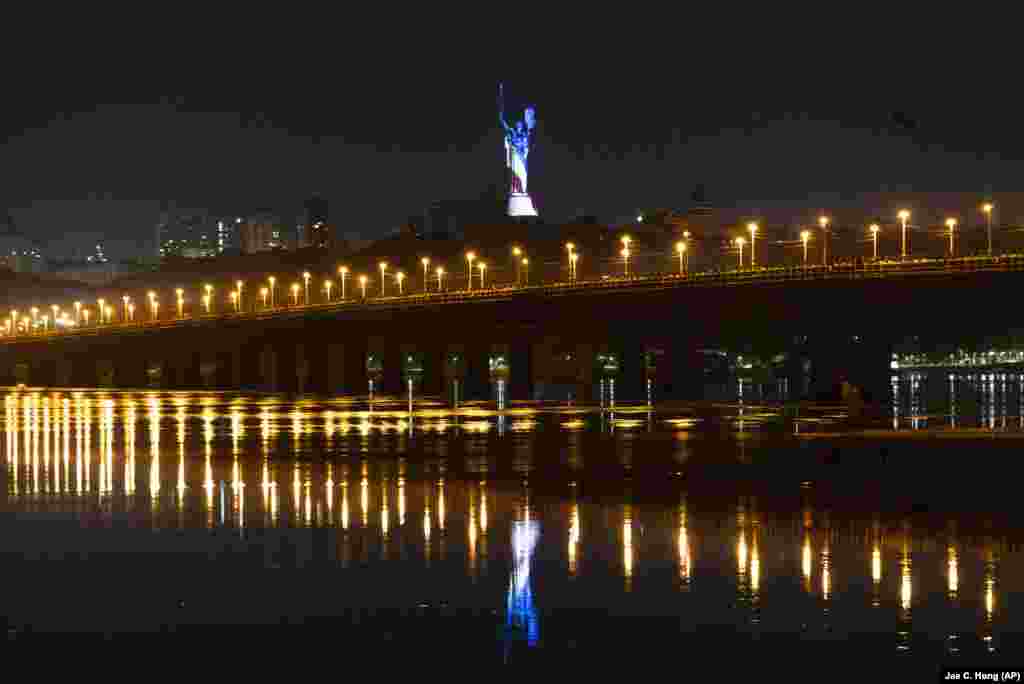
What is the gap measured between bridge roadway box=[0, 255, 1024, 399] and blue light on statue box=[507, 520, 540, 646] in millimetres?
69031

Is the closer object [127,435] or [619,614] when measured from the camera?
[619,614]

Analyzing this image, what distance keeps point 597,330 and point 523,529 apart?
10065 cm

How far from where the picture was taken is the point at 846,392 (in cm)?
6481

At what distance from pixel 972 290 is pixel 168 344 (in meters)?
110

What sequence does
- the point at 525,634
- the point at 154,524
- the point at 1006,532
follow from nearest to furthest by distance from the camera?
1. the point at 525,634
2. the point at 1006,532
3. the point at 154,524

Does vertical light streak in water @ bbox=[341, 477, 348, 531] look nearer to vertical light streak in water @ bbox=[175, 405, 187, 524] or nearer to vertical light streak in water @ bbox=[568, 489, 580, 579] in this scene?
vertical light streak in water @ bbox=[175, 405, 187, 524]

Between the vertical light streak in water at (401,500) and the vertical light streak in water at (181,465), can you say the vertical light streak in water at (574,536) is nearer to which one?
the vertical light streak in water at (401,500)

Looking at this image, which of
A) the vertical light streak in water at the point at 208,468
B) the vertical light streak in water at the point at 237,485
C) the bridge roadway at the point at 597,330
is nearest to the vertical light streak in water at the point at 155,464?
the vertical light streak in water at the point at 208,468

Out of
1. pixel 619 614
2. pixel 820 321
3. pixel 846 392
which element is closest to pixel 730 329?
pixel 820 321

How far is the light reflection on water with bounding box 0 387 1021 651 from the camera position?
20344mm

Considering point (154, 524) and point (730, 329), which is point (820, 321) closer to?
point (730, 329)

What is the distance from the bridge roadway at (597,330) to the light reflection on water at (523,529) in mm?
46756

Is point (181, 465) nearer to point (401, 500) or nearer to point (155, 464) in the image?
point (155, 464)

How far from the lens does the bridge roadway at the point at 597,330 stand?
9912 cm
